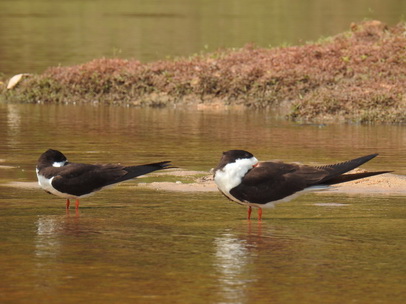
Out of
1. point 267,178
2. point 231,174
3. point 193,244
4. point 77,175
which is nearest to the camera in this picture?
point 193,244

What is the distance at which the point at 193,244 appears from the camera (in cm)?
950

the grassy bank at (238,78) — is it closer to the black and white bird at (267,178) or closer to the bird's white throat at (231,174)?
the black and white bird at (267,178)

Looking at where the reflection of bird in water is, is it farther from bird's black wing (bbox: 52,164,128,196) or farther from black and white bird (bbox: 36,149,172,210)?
bird's black wing (bbox: 52,164,128,196)

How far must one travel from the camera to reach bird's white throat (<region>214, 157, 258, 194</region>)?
9969 millimetres

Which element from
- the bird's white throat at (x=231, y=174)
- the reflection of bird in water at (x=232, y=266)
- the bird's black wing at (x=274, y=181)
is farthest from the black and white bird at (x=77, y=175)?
the reflection of bird in water at (x=232, y=266)

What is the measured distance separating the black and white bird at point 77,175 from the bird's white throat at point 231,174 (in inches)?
34.7

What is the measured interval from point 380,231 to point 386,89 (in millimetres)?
11599

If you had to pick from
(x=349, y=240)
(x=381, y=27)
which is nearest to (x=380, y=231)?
(x=349, y=240)

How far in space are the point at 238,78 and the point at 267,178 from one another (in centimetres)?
1347

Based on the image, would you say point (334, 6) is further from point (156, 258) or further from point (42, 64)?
point (156, 258)

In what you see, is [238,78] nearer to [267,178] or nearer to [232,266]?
[267,178]

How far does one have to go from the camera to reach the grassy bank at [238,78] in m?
23.1

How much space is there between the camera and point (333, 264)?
8.70 metres

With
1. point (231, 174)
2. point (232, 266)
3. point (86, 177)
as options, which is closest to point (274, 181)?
point (231, 174)
